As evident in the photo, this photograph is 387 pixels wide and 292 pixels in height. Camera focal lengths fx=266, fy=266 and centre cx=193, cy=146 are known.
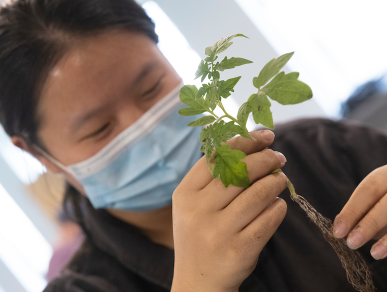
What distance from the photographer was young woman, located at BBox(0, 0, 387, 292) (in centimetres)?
87

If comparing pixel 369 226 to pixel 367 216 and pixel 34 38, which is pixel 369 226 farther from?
pixel 34 38

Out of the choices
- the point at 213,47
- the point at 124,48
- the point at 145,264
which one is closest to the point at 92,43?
the point at 124,48

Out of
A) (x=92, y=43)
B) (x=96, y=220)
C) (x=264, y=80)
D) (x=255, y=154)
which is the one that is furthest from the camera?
(x=96, y=220)

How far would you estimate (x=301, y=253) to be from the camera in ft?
2.93

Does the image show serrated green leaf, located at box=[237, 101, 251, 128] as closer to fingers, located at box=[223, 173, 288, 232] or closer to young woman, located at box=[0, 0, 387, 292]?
fingers, located at box=[223, 173, 288, 232]

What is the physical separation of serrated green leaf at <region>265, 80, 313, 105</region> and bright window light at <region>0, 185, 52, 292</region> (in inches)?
90.1

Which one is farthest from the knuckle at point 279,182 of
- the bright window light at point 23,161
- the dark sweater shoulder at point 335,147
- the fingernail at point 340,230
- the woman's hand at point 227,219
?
the bright window light at point 23,161

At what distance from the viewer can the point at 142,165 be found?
974 mm

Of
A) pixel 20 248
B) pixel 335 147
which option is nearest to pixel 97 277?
pixel 335 147

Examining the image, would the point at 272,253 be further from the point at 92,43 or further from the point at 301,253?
the point at 92,43

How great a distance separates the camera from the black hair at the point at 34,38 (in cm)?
87

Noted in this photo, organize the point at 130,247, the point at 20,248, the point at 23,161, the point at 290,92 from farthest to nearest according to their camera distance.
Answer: the point at 20,248
the point at 23,161
the point at 130,247
the point at 290,92

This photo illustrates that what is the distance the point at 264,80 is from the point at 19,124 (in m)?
0.91

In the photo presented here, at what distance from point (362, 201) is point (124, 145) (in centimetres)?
Result: 74
